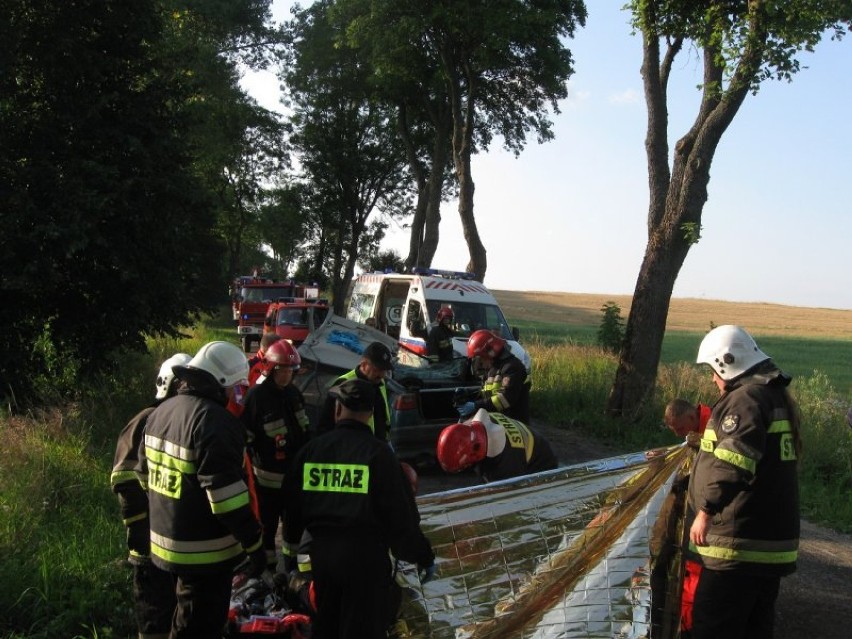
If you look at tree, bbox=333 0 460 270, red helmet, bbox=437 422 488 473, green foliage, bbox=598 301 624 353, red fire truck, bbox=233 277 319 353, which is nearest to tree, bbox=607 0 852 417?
green foliage, bbox=598 301 624 353

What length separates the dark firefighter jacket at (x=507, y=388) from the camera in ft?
21.7

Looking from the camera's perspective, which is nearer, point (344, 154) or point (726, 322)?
point (344, 154)

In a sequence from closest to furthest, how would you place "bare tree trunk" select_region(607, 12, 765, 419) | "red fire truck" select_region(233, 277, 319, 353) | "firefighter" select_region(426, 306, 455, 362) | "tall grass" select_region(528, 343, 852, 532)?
"tall grass" select_region(528, 343, 852, 532) → "bare tree trunk" select_region(607, 12, 765, 419) → "firefighter" select_region(426, 306, 455, 362) → "red fire truck" select_region(233, 277, 319, 353)

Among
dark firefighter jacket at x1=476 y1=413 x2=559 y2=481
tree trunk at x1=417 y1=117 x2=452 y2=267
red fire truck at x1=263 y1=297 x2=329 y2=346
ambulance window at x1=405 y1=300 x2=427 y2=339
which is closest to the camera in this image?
dark firefighter jacket at x1=476 y1=413 x2=559 y2=481

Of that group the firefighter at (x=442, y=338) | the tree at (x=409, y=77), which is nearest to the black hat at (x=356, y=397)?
the firefighter at (x=442, y=338)

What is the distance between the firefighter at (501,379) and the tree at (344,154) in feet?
90.2

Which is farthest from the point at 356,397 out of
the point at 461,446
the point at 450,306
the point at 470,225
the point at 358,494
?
the point at 470,225

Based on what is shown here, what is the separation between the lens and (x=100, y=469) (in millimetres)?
7121

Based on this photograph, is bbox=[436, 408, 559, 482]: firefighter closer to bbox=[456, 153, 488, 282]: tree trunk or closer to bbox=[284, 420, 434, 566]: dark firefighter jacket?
→ bbox=[284, 420, 434, 566]: dark firefighter jacket

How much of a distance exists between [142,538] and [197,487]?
0.71 meters

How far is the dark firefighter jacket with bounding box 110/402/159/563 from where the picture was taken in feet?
12.3

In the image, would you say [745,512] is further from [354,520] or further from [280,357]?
[280,357]

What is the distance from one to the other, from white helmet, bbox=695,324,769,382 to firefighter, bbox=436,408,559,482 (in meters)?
1.23

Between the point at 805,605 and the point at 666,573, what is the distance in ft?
6.30
